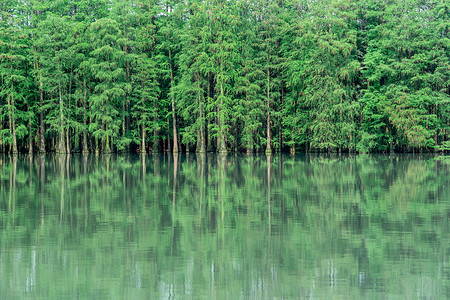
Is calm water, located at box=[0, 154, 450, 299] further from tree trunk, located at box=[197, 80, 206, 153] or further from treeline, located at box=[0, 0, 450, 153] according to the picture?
tree trunk, located at box=[197, 80, 206, 153]

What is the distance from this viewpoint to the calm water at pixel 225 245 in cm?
567

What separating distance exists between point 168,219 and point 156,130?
42939 mm

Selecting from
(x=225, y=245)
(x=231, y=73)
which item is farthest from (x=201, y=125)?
(x=225, y=245)

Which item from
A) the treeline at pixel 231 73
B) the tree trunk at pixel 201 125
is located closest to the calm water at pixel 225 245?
the treeline at pixel 231 73

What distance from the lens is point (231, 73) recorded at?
49.8m

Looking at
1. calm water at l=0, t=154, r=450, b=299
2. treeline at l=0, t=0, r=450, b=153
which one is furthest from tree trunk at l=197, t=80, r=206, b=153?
calm water at l=0, t=154, r=450, b=299

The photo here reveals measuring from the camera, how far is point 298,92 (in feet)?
172

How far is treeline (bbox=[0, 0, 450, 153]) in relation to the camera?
47375mm

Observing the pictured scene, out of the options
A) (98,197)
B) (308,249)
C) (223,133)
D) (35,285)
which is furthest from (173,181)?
(223,133)

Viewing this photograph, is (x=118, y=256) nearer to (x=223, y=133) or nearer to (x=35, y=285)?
(x=35, y=285)

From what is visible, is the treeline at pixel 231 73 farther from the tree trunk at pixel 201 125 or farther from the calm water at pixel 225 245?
the calm water at pixel 225 245

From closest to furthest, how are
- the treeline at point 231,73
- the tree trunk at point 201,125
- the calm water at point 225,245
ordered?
the calm water at point 225,245 → the treeline at point 231,73 → the tree trunk at point 201,125

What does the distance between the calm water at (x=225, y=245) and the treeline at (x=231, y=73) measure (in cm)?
3400

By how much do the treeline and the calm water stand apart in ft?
112
